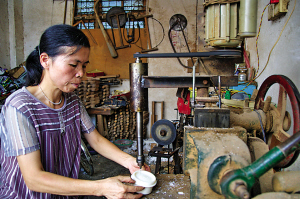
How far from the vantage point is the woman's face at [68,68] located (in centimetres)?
120

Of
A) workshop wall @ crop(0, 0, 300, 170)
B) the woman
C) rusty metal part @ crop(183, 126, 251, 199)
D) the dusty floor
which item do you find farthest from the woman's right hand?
workshop wall @ crop(0, 0, 300, 170)

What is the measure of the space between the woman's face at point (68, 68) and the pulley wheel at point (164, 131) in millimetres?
2065

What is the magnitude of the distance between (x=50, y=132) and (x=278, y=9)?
2.82 m

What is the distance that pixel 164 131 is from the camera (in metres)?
3.18

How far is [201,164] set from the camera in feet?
2.75

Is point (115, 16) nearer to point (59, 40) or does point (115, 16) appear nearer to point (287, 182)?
point (59, 40)

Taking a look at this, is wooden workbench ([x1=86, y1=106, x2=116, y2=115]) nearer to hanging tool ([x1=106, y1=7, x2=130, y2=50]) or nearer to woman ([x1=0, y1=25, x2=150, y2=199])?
hanging tool ([x1=106, y1=7, x2=130, y2=50])

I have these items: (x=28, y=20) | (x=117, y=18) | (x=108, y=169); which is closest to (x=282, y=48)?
(x=108, y=169)

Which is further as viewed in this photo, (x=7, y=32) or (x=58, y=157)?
(x=7, y=32)

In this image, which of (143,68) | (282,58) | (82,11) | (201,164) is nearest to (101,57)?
(82,11)

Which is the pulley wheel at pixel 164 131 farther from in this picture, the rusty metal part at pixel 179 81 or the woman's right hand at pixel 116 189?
the woman's right hand at pixel 116 189

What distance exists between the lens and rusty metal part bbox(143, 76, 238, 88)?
119 cm

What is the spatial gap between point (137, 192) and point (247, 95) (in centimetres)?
297

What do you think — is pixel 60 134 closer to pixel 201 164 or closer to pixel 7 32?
pixel 201 164
